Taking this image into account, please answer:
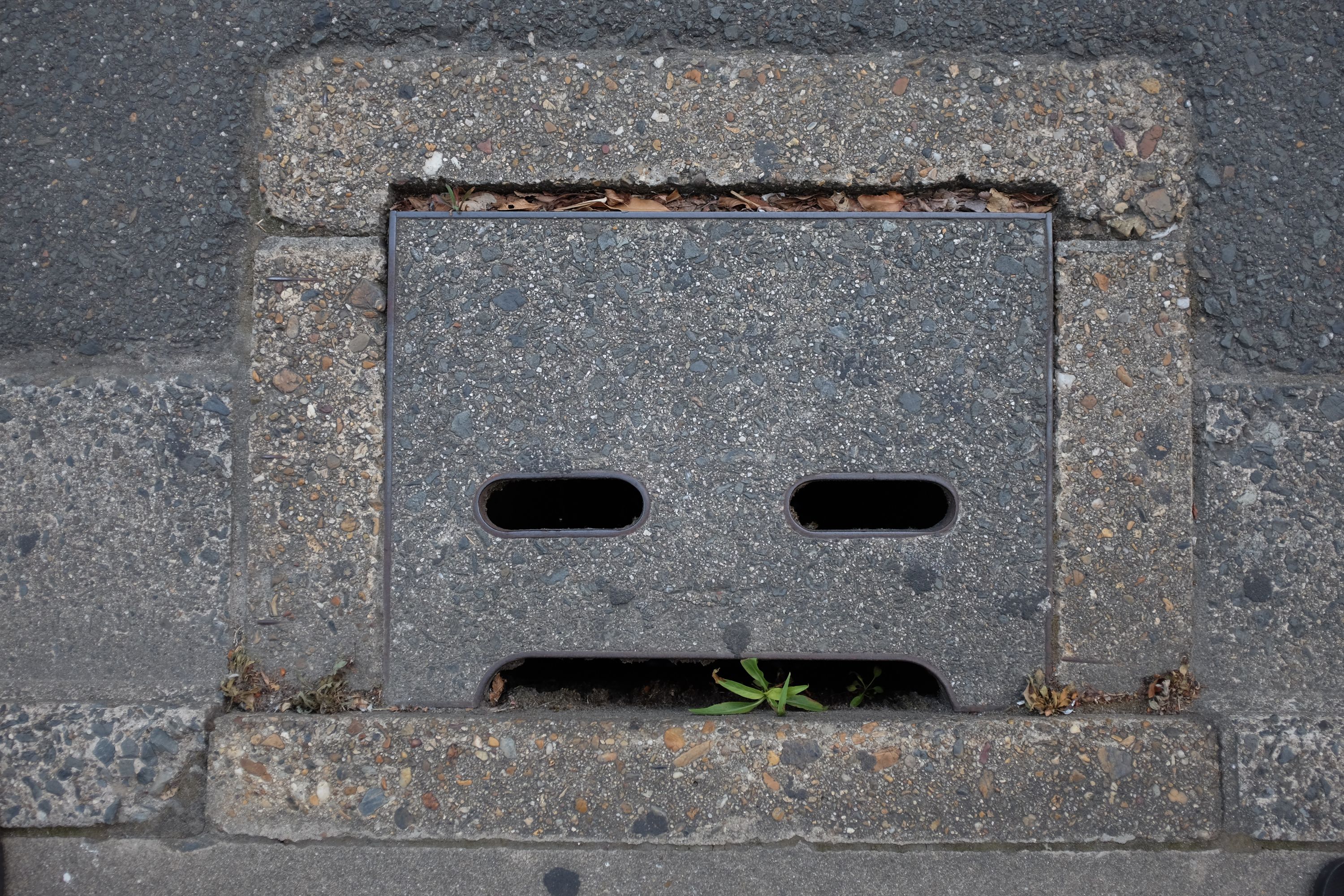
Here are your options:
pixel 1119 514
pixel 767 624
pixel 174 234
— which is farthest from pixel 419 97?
pixel 1119 514

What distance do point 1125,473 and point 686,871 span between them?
135 centimetres

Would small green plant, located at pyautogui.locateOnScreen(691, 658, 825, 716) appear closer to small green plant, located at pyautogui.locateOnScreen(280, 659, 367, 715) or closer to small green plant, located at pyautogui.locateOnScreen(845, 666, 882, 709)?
small green plant, located at pyautogui.locateOnScreen(845, 666, 882, 709)

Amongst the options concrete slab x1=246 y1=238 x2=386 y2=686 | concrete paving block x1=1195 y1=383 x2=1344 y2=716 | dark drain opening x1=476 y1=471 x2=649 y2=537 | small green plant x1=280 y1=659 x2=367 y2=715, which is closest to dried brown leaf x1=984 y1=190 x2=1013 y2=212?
concrete paving block x1=1195 y1=383 x2=1344 y2=716

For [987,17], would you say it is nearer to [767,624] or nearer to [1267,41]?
[1267,41]

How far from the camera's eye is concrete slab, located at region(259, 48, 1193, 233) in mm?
1842

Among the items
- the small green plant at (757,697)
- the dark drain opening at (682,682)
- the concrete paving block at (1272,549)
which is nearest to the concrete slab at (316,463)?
the dark drain opening at (682,682)

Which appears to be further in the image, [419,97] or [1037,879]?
[419,97]

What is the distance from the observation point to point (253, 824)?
1.79 metres

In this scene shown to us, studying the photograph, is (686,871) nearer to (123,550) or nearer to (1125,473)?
(1125,473)

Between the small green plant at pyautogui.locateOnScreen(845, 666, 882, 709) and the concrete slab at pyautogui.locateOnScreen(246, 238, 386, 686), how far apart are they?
3.80 feet

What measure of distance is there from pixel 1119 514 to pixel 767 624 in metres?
0.85

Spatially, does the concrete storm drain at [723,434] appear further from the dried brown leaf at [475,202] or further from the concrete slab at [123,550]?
the concrete slab at [123,550]

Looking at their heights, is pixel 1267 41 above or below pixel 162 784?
above

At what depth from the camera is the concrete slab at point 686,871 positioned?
1744 mm
